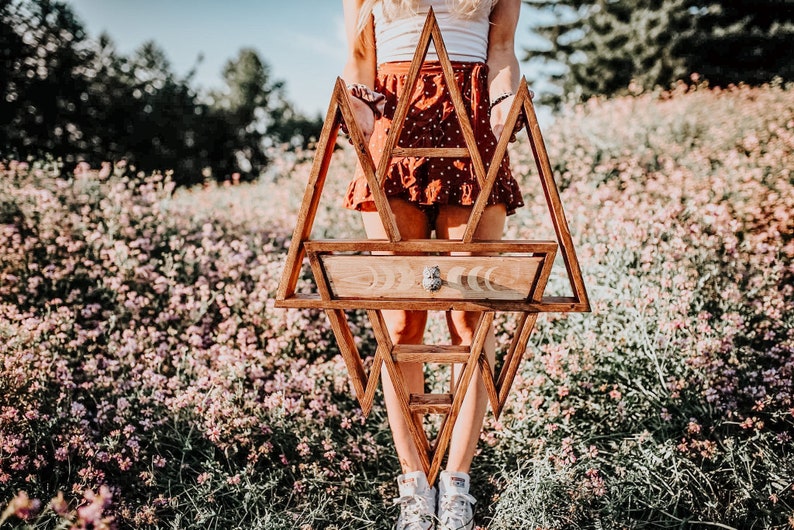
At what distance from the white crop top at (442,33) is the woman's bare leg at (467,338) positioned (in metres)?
0.48

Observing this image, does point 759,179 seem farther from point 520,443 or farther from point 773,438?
point 520,443

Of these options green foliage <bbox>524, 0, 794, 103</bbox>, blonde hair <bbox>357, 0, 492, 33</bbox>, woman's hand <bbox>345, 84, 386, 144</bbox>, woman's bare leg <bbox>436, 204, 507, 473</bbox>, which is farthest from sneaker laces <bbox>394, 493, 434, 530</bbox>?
green foliage <bbox>524, 0, 794, 103</bbox>

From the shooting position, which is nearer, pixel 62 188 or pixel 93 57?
pixel 62 188

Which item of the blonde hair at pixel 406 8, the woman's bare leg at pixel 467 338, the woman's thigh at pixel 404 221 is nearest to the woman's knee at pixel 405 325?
the woman's bare leg at pixel 467 338

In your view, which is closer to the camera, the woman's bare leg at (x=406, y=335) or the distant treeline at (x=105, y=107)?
the woman's bare leg at (x=406, y=335)

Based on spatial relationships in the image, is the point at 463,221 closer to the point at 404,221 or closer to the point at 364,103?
the point at 404,221

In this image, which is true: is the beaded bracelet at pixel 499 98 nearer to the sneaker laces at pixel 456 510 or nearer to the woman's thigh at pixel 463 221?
the woman's thigh at pixel 463 221

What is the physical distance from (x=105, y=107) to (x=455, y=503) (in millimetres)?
21945

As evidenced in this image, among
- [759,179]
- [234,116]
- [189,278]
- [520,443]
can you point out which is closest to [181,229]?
[189,278]

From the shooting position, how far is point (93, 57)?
65.0 feet

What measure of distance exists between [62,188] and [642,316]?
359cm

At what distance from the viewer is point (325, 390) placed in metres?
2.62

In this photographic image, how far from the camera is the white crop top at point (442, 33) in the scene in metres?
1.76

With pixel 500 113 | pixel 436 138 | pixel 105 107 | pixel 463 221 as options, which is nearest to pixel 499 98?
pixel 500 113
